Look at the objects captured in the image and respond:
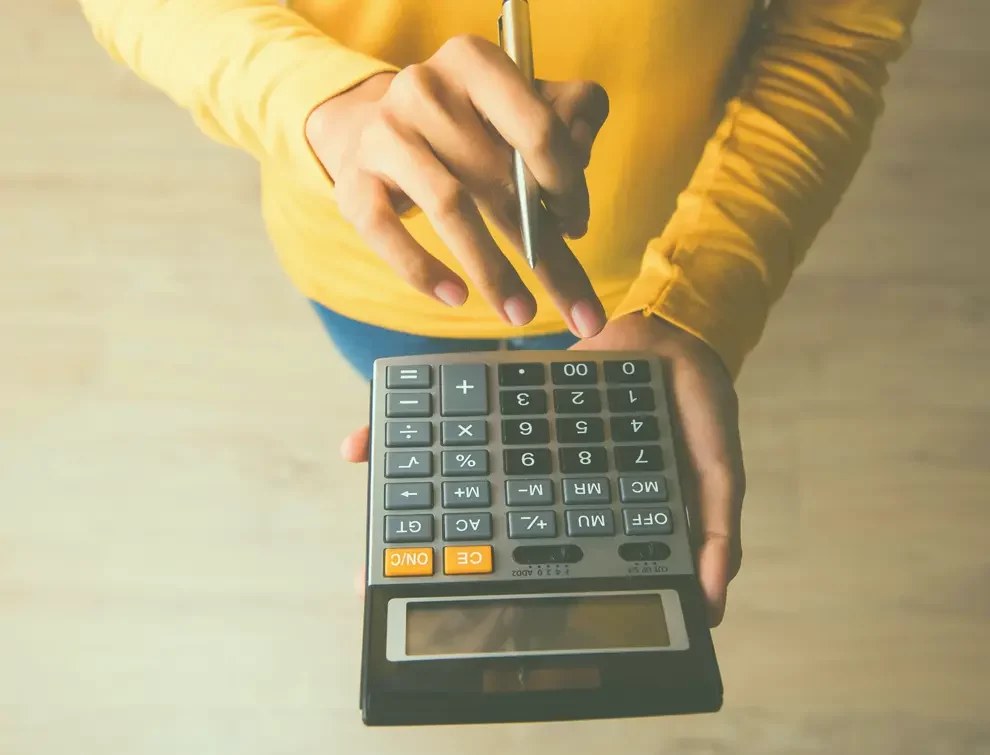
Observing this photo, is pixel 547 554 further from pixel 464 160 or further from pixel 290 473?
pixel 290 473

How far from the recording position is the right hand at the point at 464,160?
309 millimetres

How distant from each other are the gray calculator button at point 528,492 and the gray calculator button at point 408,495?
37 millimetres

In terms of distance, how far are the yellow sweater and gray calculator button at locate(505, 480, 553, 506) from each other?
0.11 m

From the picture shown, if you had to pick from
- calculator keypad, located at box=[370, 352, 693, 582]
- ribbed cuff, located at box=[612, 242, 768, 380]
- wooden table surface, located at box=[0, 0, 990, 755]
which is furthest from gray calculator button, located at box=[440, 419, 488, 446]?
wooden table surface, located at box=[0, 0, 990, 755]

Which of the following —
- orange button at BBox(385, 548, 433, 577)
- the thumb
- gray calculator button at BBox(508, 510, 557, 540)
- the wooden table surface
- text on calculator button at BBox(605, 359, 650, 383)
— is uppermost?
the thumb

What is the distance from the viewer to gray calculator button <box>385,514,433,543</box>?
1.24 ft

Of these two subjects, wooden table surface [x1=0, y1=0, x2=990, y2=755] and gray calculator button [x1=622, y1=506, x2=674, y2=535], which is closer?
gray calculator button [x1=622, y1=506, x2=674, y2=535]

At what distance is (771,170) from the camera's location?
439 millimetres

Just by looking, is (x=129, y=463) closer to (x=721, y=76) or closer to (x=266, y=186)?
(x=266, y=186)

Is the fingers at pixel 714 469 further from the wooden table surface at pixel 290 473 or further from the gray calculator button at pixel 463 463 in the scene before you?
the wooden table surface at pixel 290 473

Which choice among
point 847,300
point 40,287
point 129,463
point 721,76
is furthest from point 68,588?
point 847,300

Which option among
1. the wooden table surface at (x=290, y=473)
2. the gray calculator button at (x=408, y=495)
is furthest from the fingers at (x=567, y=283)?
the wooden table surface at (x=290, y=473)

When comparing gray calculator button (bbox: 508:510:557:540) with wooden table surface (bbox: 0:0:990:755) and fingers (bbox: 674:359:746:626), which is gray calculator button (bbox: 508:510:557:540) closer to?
fingers (bbox: 674:359:746:626)

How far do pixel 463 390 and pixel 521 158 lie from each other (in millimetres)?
130
